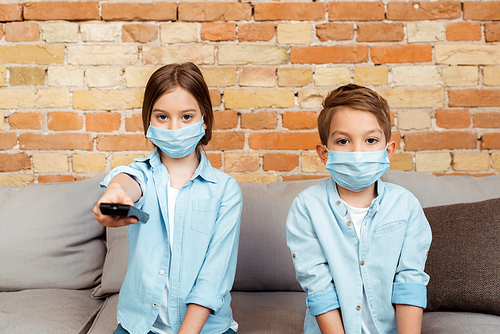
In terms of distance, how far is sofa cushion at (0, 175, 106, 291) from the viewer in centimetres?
150

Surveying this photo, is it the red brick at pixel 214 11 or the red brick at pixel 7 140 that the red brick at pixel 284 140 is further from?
the red brick at pixel 7 140

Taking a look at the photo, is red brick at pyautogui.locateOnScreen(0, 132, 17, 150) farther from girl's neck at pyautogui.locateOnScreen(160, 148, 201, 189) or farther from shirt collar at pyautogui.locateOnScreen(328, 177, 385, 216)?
shirt collar at pyautogui.locateOnScreen(328, 177, 385, 216)

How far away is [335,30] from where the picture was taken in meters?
1.85

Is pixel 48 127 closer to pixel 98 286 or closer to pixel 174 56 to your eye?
pixel 174 56

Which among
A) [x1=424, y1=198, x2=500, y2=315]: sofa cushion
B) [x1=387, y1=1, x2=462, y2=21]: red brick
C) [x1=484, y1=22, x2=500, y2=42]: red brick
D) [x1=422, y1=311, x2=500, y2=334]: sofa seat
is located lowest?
[x1=422, y1=311, x2=500, y2=334]: sofa seat

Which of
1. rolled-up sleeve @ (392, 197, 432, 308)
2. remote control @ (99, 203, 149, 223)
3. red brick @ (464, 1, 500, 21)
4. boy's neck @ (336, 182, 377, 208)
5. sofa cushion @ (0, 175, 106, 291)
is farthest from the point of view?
red brick @ (464, 1, 500, 21)

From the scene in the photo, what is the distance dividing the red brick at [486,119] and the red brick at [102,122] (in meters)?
1.66

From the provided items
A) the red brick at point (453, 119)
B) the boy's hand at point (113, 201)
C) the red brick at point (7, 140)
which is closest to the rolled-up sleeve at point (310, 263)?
the boy's hand at point (113, 201)

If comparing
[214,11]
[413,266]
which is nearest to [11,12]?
[214,11]

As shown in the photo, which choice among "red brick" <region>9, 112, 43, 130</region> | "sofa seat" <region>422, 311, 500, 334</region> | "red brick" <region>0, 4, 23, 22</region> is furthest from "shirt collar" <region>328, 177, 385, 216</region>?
"red brick" <region>0, 4, 23, 22</region>

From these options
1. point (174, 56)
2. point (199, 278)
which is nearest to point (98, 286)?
point (199, 278)

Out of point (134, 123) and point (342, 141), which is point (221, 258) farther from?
point (134, 123)

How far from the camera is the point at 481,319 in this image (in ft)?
3.85

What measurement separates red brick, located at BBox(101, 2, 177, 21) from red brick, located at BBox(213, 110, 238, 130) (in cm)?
49
